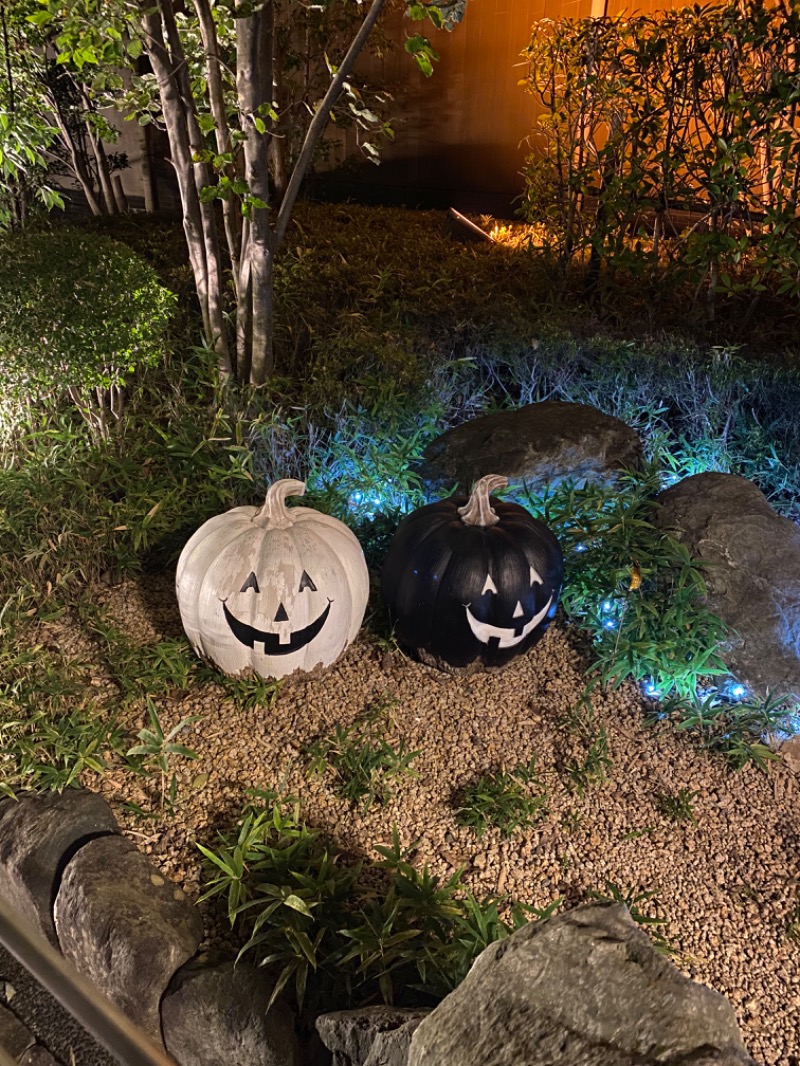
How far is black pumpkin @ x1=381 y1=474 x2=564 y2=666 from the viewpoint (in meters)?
2.86

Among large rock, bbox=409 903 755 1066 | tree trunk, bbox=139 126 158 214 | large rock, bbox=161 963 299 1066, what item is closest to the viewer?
large rock, bbox=409 903 755 1066

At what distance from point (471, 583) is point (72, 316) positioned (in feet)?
6.95

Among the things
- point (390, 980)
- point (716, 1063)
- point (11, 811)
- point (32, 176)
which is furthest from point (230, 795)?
point (32, 176)

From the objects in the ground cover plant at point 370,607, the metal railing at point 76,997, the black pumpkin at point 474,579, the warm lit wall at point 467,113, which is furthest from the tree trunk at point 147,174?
the metal railing at point 76,997

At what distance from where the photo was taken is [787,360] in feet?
15.4

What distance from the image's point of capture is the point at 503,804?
2568mm

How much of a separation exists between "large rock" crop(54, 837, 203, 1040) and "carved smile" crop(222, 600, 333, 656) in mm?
748

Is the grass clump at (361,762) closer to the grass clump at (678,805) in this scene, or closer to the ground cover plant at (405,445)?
the ground cover plant at (405,445)

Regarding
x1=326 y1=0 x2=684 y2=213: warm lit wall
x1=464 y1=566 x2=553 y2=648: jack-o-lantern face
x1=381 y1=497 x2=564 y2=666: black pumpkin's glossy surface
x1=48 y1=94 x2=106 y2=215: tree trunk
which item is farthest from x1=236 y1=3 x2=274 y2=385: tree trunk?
x1=326 y1=0 x2=684 y2=213: warm lit wall

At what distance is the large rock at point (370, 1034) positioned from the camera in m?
1.64

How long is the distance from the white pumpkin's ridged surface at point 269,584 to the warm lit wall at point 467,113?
667 cm

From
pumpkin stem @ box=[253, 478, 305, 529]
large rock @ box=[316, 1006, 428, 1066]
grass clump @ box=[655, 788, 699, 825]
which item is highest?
pumpkin stem @ box=[253, 478, 305, 529]

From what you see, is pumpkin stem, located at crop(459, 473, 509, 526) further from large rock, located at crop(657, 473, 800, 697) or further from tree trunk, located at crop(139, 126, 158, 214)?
tree trunk, located at crop(139, 126, 158, 214)

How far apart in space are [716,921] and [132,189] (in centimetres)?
820
